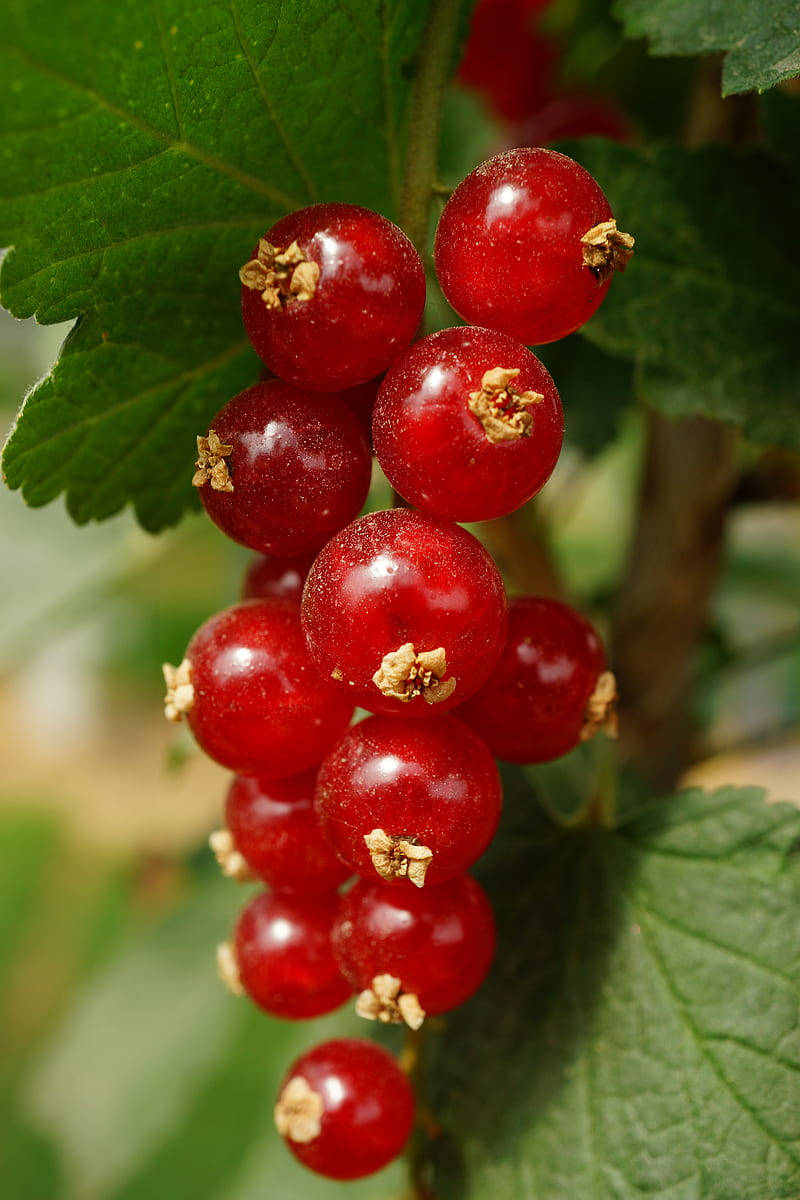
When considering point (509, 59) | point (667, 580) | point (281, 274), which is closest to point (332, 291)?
point (281, 274)

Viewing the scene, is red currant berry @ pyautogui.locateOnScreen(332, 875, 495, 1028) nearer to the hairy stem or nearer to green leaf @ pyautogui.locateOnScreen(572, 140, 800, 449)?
green leaf @ pyautogui.locateOnScreen(572, 140, 800, 449)

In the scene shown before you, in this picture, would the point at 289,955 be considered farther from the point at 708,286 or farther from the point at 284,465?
the point at 708,286

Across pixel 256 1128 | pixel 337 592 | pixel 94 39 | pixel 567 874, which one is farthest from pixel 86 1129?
pixel 94 39

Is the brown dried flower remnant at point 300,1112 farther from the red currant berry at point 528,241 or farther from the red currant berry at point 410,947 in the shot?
the red currant berry at point 528,241

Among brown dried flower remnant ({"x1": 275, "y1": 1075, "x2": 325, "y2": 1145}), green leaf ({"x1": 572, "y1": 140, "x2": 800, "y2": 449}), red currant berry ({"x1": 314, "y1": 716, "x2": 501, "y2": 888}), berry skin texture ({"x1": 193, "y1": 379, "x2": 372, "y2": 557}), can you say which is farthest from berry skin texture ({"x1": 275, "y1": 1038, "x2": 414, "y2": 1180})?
green leaf ({"x1": 572, "y1": 140, "x2": 800, "y2": 449})

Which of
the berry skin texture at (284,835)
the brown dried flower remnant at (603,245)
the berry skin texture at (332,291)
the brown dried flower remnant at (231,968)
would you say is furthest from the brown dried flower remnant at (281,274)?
the brown dried flower remnant at (231,968)

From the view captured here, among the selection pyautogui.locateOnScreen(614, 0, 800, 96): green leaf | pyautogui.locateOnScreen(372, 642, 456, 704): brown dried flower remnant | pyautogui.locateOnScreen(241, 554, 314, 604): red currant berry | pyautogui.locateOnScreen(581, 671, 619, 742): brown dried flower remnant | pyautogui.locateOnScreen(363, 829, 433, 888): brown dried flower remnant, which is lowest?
pyautogui.locateOnScreen(581, 671, 619, 742): brown dried flower remnant
